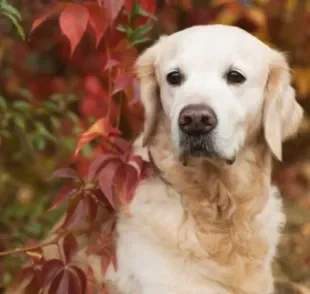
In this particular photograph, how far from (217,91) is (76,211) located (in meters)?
0.60

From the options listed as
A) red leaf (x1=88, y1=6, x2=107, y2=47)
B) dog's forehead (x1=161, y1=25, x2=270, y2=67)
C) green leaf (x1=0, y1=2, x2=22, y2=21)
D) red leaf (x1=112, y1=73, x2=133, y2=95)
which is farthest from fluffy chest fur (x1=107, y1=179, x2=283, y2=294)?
green leaf (x1=0, y1=2, x2=22, y2=21)

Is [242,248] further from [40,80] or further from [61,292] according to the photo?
[40,80]

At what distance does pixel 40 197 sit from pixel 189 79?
203cm

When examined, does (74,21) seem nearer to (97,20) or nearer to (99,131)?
(97,20)

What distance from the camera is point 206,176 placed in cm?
273

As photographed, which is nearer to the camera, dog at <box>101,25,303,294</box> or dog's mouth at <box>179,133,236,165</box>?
dog's mouth at <box>179,133,236,165</box>

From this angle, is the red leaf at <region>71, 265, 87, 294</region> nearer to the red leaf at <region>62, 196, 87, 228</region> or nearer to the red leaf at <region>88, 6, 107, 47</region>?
the red leaf at <region>62, 196, 87, 228</region>

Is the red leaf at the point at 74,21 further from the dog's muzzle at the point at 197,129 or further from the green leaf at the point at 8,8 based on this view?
the dog's muzzle at the point at 197,129

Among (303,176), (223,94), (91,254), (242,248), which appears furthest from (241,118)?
(303,176)

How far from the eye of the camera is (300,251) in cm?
423

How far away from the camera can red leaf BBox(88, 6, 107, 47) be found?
2521mm

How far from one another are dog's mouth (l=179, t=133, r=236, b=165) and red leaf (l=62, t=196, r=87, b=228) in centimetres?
36

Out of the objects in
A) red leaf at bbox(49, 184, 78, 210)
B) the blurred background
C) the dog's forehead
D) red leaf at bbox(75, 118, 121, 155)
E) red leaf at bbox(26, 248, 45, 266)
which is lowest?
the blurred background

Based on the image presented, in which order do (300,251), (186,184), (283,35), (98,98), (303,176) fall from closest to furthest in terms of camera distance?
1. (186,184)
2. (98,98)
3. (300,251)
4. (283,35)
5. (303,176)
